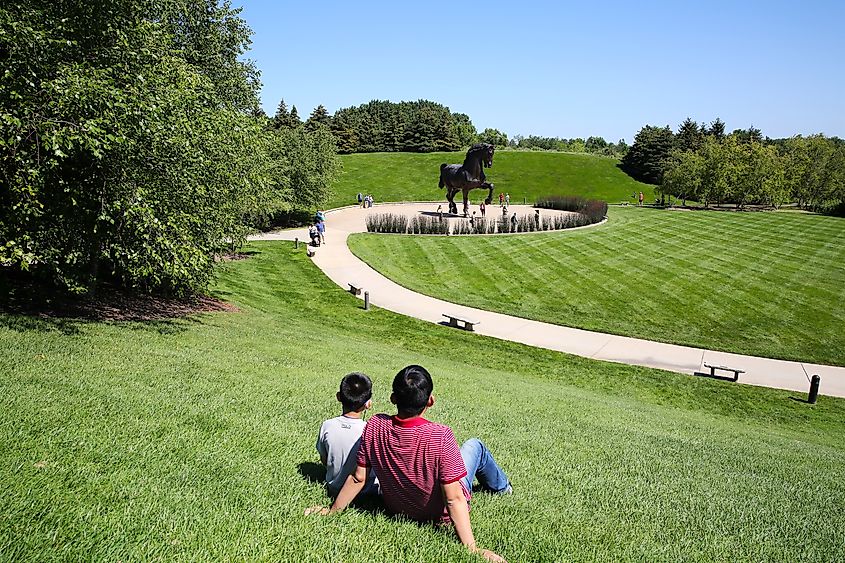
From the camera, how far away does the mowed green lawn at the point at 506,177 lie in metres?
67.8

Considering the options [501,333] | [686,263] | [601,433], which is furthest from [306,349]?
[686,263]

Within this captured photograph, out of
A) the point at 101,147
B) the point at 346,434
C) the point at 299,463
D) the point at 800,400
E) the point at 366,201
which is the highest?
the point at 101,147

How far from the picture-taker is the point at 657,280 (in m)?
24.9

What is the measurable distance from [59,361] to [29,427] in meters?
2.78

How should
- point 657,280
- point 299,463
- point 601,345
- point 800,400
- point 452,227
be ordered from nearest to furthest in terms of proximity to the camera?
1. point 299,463
2. point 800,400
3. point 601,345
4. point 657,280
5. point 452,227

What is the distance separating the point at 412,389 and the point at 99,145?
7.53 metres

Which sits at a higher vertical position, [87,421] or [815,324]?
[87,421]

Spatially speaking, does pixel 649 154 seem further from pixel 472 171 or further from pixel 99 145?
pixel 99 145

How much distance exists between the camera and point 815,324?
1980 centimetres

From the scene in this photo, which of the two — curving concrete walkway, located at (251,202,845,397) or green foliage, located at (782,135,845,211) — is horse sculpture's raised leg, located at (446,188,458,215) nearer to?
curving concrete walkway, located at (251,202,845,397)

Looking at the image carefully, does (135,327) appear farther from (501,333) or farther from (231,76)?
(231,76)

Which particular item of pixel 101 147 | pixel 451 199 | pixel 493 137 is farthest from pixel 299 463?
pixel 493 137

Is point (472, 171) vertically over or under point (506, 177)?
over

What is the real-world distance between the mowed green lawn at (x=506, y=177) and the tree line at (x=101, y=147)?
50.4m
